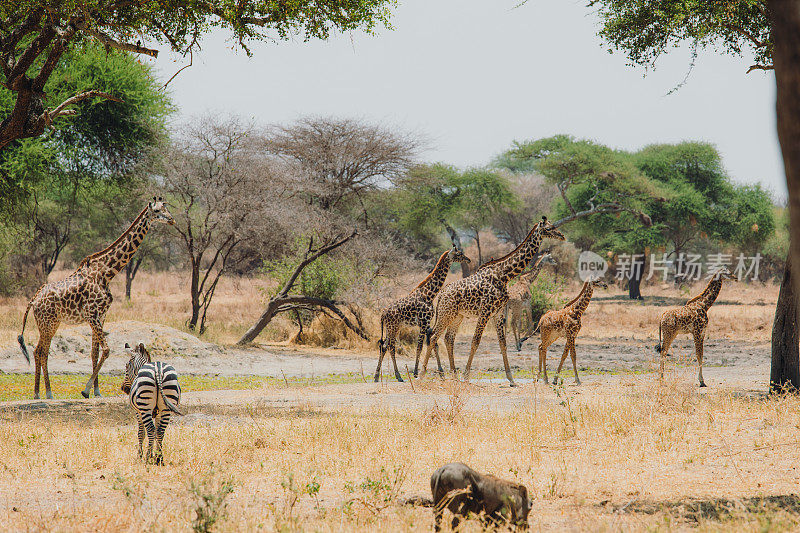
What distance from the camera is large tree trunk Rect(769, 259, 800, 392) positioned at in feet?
39.2

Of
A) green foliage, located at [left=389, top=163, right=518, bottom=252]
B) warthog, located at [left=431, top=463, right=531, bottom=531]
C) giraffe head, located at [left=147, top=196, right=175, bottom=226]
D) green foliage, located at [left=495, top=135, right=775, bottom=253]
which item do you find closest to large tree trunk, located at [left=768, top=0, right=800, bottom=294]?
warthog, located at [left=431, top=463, right=531, bottom=531]

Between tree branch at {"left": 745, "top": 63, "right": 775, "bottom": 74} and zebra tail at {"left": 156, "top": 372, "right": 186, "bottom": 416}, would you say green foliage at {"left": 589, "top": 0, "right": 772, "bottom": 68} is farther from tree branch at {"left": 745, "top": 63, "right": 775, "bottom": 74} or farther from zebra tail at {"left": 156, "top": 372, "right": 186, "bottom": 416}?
zebra tail at {"left": 156, "top": 372, "right": 186, "bottom": 416}

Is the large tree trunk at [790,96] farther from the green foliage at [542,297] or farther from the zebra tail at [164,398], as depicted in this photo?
the green foliage at [542,297]

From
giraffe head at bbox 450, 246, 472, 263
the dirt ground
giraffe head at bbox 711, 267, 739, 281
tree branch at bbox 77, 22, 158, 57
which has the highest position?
tree branch at bbox 77, 22, 158, 57

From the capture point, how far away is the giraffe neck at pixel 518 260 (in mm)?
13883

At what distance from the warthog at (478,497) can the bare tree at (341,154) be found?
23533 mm

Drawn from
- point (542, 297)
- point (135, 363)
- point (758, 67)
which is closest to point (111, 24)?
point (135, 363)

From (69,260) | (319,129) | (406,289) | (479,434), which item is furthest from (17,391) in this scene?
(69,260)

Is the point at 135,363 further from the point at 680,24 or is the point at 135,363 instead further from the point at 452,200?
the point at 452,200

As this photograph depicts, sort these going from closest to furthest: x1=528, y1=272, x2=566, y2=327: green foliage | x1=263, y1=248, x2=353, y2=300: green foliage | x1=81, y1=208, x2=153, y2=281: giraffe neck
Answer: x1=81, y1=208, x2=153, y2=281: giraffe neck → x1=263, y1=248, x2=353, y2=300: green foliage → x1=528, y1=272, x2=566, y2=327: green foliage

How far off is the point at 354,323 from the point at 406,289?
2.46 meters

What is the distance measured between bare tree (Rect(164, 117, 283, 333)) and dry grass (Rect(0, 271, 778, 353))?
7.88 feet

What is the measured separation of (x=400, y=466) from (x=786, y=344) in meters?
8.16

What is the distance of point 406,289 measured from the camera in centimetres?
2516
